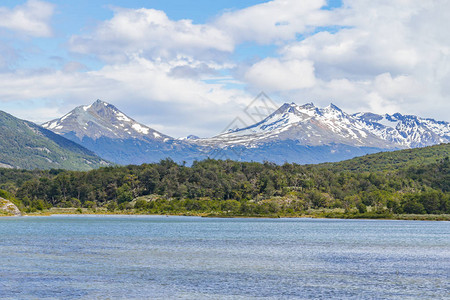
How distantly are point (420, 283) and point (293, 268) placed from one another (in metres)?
16.8

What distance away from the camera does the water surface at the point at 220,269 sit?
185ft

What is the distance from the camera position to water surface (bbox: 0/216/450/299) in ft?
185

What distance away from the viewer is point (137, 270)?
70125 mm

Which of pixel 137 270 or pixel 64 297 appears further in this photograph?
pixel 137 270

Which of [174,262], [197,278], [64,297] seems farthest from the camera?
[174,262]

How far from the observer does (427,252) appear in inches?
3775

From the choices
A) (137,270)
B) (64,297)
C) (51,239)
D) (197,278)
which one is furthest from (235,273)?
(51,239)

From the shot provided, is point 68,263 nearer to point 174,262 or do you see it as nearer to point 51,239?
point 174,262

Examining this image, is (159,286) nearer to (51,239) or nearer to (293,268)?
(293,268)

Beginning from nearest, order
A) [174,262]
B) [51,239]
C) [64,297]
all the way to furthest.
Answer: [64,297]
[174,262]
[51,239]

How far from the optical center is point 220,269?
71875mm

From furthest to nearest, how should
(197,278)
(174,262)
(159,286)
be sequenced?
(174,262), (197,278), (159,286)

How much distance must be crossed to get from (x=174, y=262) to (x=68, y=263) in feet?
46.5

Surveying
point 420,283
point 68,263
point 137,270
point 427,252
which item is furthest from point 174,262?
point 427,252
